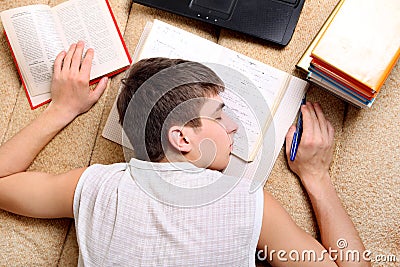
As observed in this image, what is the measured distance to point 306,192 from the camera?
1220mm

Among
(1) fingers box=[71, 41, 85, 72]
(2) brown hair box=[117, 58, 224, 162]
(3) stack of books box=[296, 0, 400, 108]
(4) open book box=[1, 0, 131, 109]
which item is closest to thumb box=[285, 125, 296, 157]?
(3) stack of books box=[296, 0, 400, 108]

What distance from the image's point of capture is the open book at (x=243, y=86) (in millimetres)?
1247

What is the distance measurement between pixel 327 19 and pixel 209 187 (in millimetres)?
558

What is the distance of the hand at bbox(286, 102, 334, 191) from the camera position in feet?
3.95

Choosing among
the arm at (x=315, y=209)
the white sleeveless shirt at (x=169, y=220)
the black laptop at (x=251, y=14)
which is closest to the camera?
the white sleeveless shirt at (x=169, y=220)

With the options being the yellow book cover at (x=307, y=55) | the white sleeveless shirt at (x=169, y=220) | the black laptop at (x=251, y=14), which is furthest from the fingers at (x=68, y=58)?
the yellow book cover at (x=307, y=55)

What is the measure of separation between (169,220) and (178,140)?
0.17 meters

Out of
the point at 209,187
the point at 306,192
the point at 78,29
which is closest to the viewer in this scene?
the point at 209,187

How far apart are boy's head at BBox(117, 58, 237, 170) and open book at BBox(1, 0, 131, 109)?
24 centimetres

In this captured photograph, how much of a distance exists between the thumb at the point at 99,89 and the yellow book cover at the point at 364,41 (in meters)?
0.54

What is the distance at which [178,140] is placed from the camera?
40.3 inches

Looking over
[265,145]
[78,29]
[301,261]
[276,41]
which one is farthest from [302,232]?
[78,29]

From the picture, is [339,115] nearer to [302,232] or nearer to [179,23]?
[302,232]

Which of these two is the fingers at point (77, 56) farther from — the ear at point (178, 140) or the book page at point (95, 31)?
the ear at point (178, 140)
